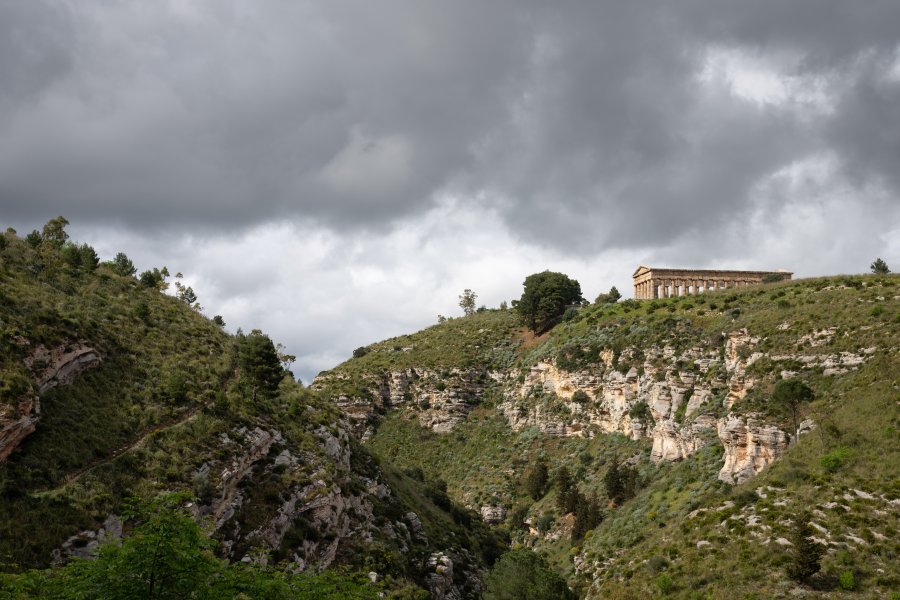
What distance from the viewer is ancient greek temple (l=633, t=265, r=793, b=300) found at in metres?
114

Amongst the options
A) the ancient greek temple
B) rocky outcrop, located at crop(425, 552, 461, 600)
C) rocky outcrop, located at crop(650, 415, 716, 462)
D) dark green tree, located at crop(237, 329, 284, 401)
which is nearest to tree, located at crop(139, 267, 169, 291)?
dark green tree, located at crop(237, 329, 284, 401)

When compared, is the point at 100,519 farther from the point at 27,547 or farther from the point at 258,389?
the point at 258,389

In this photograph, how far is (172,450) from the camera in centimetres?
4062

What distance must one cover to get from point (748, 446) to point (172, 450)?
5072 cm

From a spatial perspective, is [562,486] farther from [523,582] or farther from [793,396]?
[793,396]

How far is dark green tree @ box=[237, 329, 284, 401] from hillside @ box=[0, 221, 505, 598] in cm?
13

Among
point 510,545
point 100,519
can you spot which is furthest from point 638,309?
point 100,519

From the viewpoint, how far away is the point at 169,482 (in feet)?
125

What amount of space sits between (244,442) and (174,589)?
1072 inches

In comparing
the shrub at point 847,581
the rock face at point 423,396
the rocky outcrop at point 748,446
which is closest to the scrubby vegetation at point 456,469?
the shrub at point 847,581

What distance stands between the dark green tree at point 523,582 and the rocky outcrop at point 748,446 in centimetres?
1965

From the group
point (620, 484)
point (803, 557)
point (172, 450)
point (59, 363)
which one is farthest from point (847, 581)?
point (59, 363)

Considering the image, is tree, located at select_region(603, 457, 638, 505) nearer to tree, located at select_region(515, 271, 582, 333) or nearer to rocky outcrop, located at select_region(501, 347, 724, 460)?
rocky outcrop, located at select_region(501, 347, 724, 460)

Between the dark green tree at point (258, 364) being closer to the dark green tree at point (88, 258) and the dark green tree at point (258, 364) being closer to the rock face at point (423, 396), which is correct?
the dark green tree at point (88, 258)
